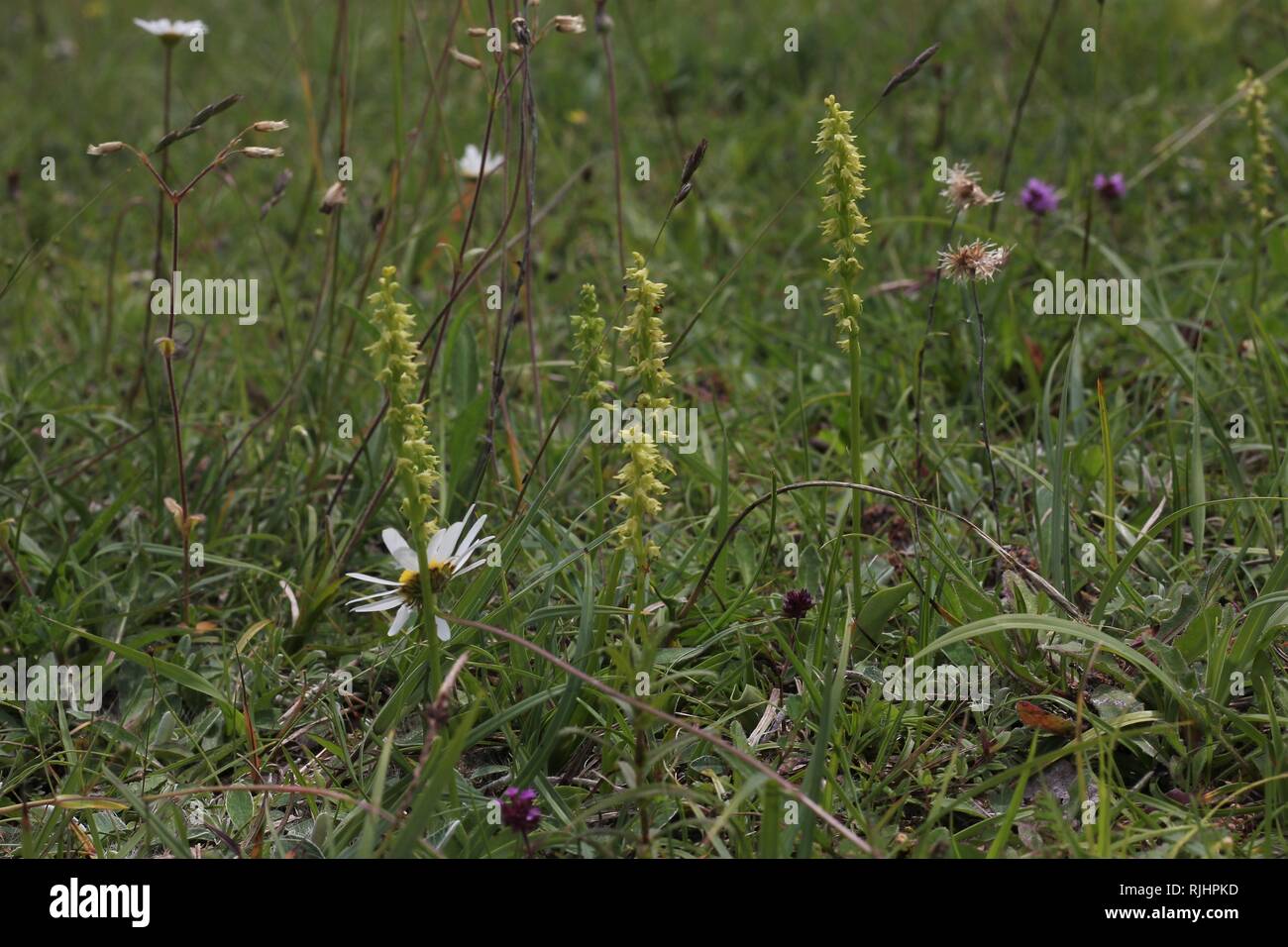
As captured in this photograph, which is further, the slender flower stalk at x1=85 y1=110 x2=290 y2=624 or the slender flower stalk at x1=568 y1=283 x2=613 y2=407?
the slender flower stalk at x1=568 y1=283 x2=613 y2=407

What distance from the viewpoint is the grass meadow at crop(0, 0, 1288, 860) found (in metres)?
1.66

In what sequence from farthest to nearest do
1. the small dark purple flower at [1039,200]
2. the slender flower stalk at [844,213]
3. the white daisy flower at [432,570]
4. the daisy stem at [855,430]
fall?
the small dark purple flower at [1039,200], the white daisy flower at [432,570], the daisy stem at [855,430], the slender flower stalk at [844,213]

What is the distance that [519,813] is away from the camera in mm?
1518

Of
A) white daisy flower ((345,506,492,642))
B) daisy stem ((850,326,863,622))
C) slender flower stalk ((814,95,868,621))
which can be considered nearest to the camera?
slender flower stalk ((814,95,868,621))

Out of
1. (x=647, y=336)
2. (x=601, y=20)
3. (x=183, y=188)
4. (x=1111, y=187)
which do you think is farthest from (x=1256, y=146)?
(x=183, y=188)

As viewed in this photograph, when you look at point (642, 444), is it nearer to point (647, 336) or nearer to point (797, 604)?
point (647, 336)

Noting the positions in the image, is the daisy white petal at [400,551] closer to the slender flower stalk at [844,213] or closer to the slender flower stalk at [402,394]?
the slender flower stalk at [402,394]

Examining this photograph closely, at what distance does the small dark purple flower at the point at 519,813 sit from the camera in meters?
1.51

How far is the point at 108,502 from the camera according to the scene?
2547mm

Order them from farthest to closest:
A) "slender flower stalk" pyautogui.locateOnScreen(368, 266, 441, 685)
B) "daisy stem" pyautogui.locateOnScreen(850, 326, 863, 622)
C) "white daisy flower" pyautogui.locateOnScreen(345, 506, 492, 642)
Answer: "white daisy flower" pyautogui.locateOnScreen(345, 506, 492, 642), "daisy stem" pyautogui.locateOnScreen(850, 326, 863, 622), "slender flower stalk" pyautogui.locateOnScreen(368, 266, 441, 685)

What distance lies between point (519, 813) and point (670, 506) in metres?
1.07

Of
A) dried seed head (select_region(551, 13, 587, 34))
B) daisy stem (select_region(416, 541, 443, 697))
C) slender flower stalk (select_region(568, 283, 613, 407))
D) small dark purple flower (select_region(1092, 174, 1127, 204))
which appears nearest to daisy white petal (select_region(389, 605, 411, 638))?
daisy stem (select_region(416, 541, 443, 697))

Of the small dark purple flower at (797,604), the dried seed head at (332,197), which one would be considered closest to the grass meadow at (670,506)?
the small dark purple flower at (797,604)

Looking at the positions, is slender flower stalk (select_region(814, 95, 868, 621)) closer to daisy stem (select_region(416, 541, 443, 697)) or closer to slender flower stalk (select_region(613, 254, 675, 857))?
slender flower stalk (select_region(613, 254, 675, 857))
